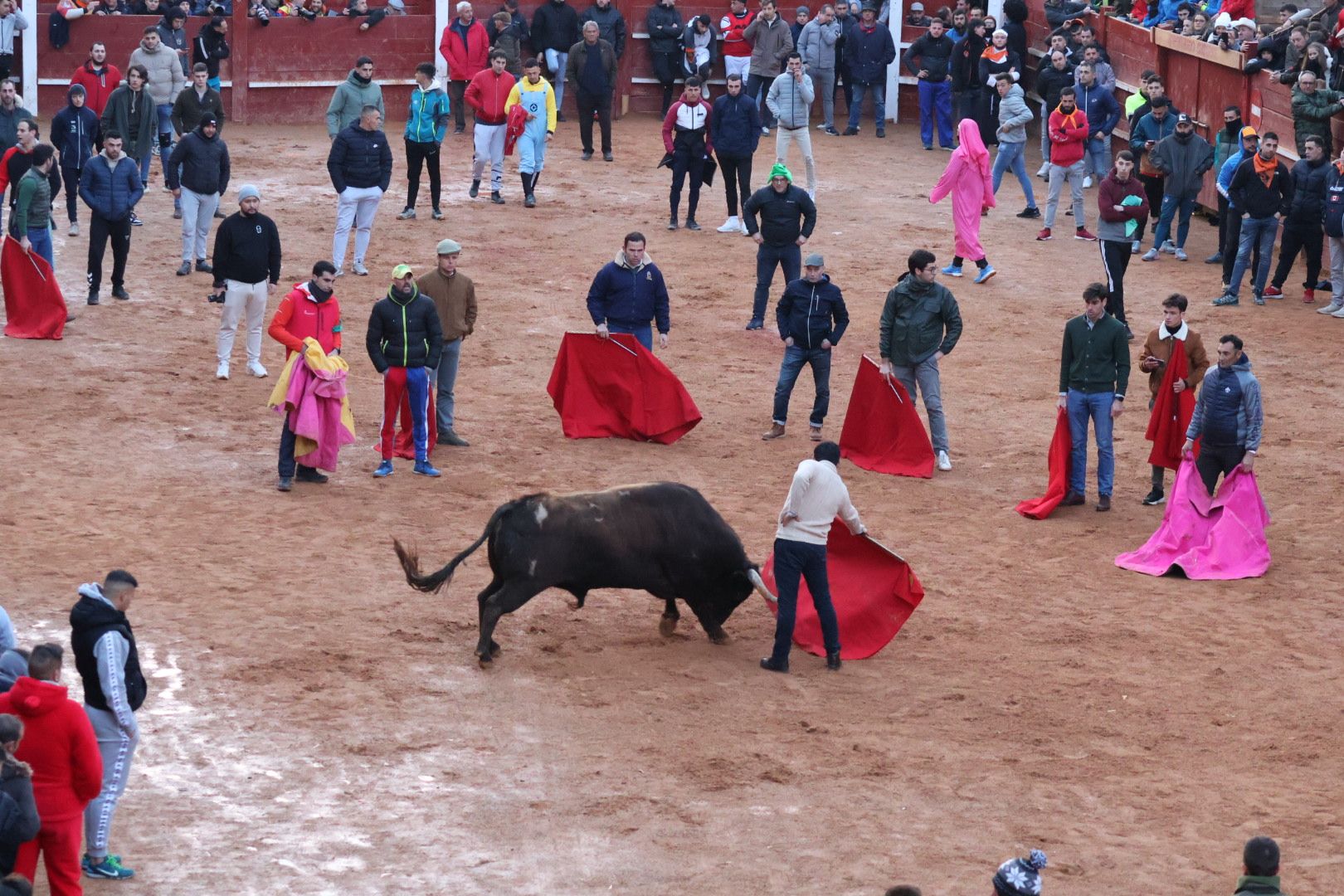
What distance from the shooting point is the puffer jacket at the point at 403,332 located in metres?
13.3

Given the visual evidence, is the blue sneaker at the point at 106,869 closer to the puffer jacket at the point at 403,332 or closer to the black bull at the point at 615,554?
the black bull at the point at 615,554

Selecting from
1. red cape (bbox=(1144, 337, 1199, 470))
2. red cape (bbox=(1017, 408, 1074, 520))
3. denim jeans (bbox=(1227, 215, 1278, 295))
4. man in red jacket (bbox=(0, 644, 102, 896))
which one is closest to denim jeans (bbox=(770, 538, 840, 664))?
red cape (bbox=(1017, 408, 1074, 520))

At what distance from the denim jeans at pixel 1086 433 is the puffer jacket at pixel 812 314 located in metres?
2.01

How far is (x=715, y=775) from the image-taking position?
9.20 metres

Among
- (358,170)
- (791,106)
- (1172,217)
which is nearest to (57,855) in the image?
(358,170)

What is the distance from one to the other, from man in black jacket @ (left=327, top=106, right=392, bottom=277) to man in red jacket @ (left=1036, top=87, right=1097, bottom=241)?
7780 mm

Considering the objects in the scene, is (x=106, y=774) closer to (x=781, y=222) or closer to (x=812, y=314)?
(x=812, y=314)

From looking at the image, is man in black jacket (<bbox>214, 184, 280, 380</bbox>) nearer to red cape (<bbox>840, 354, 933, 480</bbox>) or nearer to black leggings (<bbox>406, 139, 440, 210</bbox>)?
red cape (<bbox>840, 354, 933, 480</bbox>)

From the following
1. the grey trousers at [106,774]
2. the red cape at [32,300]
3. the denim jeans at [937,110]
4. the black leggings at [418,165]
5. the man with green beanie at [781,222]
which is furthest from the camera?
the denim jeans at [937,110]

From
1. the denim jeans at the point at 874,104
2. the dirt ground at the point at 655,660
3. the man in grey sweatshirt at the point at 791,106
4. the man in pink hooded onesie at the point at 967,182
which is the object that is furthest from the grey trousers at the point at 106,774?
the denim jeans at the point at 874,104

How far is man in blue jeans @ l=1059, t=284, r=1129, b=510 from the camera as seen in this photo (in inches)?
524

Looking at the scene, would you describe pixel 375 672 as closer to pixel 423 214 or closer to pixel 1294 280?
pixel 423 214

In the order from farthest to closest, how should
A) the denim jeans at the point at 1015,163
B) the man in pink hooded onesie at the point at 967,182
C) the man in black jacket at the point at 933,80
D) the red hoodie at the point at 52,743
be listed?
1. the man in black jacket at the point at 933,80
2. the denim jeans at the point at 1015,163
3. the man in pink hooded onesie at the point at 967,182
4. the red hoodie at the point at 52,743

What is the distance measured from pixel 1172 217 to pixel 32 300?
40.3 feet
